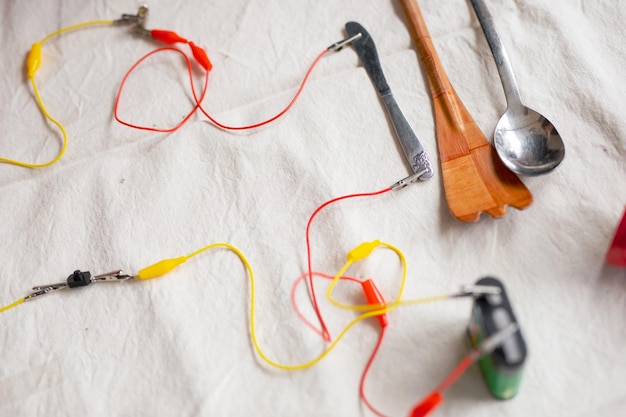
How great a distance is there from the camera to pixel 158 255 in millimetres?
660

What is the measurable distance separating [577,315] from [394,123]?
0.93ft

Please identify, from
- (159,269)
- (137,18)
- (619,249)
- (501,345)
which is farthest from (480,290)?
(137,18)

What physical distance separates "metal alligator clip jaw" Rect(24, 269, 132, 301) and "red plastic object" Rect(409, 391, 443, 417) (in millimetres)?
324

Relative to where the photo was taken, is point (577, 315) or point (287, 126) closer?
point (577, 315)

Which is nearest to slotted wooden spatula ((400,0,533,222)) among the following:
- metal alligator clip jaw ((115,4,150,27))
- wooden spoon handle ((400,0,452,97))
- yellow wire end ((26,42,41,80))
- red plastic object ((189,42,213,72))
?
wooden spoon handle ((400,0,452,97))

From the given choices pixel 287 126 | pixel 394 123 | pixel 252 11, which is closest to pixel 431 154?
pixel 394 123

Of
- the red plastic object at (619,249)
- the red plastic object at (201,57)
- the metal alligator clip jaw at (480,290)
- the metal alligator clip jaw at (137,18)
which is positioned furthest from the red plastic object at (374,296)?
the metal alligator clip jaw at (137,18)

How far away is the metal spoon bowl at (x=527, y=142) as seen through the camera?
0.64 metres

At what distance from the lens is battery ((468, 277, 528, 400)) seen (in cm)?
49

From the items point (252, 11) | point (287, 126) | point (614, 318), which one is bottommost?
point (614, 318)

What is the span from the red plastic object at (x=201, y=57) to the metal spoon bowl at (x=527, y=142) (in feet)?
1.18

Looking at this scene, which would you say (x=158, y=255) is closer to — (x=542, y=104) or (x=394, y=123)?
(x=394, y=123)

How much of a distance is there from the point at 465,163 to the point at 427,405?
266mm

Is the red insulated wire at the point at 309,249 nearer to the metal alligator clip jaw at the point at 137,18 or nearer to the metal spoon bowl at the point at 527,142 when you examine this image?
the metal spoon bowl at the point at 527,142
